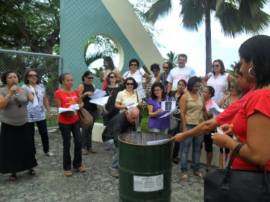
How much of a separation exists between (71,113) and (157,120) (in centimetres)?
150

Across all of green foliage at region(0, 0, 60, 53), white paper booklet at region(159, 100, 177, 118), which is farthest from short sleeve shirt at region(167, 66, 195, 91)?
green foliage at region(0, 0, 60, 53)

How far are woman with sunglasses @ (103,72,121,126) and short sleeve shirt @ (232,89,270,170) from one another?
4812 mm

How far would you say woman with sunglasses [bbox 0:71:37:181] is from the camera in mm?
5004

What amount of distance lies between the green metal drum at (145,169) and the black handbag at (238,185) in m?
1.48

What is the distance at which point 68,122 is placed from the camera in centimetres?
533

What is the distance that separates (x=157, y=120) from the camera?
601cm

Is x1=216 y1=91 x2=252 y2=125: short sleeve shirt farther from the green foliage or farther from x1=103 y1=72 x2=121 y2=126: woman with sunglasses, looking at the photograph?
the green foliage

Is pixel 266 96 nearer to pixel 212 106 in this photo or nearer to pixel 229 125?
pixel 229 125

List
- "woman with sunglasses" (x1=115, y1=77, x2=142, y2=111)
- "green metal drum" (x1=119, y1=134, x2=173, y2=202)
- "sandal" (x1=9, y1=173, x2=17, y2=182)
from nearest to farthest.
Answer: "green metal drum" (x1=119, y1=134, x2=173, y2=202) → "sandal" (x1=9, y1=173, x2=17, y2=182) → "woman with sunglasses" (x1=115, y1=77, x2=142, y2=111)

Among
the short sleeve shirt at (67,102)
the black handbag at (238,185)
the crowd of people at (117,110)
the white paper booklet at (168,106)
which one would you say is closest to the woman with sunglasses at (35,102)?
the crowd of people at (117,110)

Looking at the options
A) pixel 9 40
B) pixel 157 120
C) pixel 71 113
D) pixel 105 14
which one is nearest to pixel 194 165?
pixel 157 120

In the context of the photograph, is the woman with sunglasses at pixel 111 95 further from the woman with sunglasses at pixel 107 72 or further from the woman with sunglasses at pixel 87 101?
the woman with sunglasses at pixel 87 101

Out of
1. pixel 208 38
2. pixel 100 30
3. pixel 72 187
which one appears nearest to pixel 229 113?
pixel 72 187

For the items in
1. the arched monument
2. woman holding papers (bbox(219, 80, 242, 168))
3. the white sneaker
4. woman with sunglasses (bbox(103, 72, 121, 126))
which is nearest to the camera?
the white sneaker
